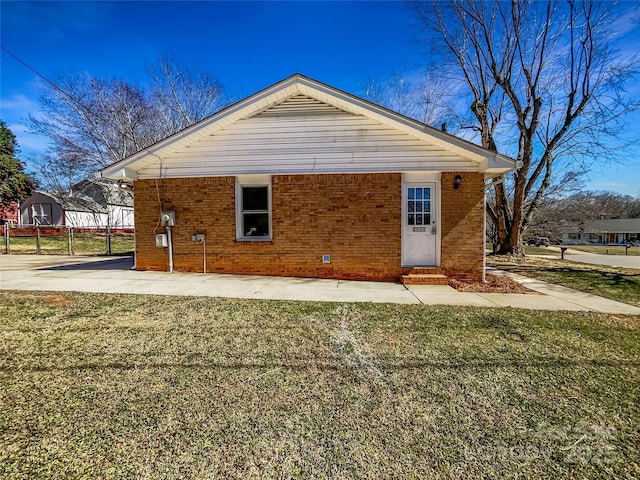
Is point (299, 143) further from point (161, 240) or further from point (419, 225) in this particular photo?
point (161, 240)

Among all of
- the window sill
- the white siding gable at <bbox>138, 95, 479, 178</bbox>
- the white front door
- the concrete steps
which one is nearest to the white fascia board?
the white siding gable at <bbox>138, 95, 479, 178</bbox>

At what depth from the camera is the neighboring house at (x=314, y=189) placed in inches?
299

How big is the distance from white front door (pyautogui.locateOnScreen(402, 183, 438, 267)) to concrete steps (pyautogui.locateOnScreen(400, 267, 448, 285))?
11.1 inches

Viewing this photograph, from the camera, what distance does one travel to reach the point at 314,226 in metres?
7.93

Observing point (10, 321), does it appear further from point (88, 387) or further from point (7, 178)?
point (7, 178)

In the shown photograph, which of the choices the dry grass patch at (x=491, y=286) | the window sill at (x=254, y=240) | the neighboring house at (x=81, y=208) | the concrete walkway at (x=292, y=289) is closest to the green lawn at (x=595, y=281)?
the concrete walkway at (x=292, y=289)

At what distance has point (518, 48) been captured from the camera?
45.6 ft

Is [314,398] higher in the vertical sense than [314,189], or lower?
lower

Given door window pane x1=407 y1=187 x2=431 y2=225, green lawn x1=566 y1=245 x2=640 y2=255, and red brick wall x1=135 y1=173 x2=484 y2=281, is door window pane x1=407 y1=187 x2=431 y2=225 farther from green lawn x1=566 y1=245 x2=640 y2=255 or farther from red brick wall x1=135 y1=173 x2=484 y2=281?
green lawn x1=566 y1=245 x2=640 y2=255

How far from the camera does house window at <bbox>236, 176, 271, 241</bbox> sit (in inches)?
323

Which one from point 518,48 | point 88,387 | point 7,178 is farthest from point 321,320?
point 7,178

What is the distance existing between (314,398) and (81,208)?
113 feet

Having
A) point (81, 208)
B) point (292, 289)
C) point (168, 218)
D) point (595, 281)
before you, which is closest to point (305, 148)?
point (292, 289)

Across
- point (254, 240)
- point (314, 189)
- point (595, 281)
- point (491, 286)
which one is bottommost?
point (595, 281)
